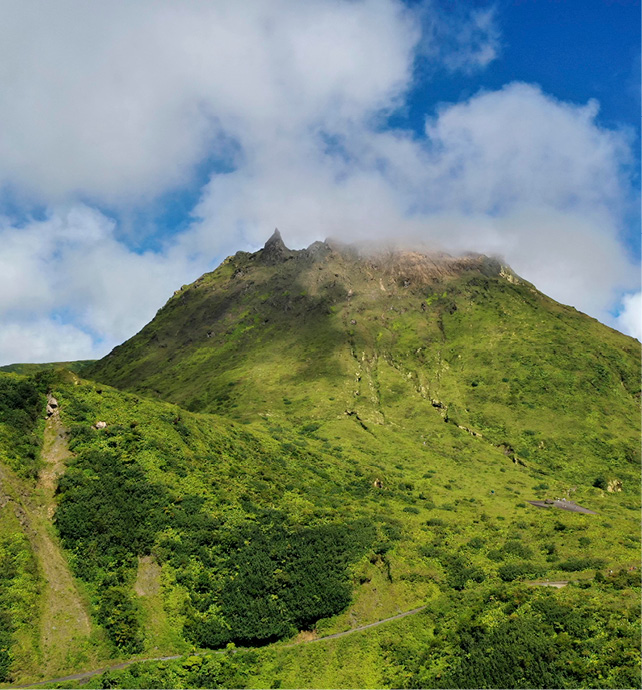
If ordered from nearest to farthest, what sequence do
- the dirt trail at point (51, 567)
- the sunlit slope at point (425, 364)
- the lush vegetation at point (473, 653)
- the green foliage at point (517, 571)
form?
the lush vegetation at point (473, 653)
the dirt trail at point (51, 567)
the green foliage at point (517, 571)
the sunlit slope at point (425, 364)

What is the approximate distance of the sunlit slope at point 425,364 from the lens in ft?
397

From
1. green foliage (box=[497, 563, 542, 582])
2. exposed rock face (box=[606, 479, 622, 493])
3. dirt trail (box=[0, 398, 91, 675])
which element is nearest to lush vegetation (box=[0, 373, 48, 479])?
dirt trail (box=[0, 398, 91, 675])

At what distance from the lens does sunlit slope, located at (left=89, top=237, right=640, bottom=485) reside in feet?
397

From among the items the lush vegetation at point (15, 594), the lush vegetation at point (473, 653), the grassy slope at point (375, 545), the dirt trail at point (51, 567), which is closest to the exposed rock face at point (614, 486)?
the grassy slope at point (375, 545)

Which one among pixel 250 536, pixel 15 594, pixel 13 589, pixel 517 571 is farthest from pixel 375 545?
pixel 13 589

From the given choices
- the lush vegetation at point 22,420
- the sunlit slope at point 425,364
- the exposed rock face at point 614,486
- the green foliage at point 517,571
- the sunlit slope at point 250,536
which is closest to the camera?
the sunlit slope at point 250,536

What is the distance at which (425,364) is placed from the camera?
155m

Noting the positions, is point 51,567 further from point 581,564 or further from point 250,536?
point 581,564

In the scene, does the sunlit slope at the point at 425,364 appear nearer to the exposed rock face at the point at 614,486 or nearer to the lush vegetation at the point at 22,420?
the exposed rock face at the point at 614,486

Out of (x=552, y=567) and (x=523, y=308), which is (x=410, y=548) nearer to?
(x=552, y=567)

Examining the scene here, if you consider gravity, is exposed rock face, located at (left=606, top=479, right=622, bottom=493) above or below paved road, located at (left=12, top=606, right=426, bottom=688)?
above

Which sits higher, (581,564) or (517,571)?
(581,564)

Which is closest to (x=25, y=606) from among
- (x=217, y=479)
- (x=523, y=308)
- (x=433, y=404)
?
(x=217, y=479)

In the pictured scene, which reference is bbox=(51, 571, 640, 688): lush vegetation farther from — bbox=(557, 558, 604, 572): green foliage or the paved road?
bbox=(557, 558, 604, 572): green foliage
